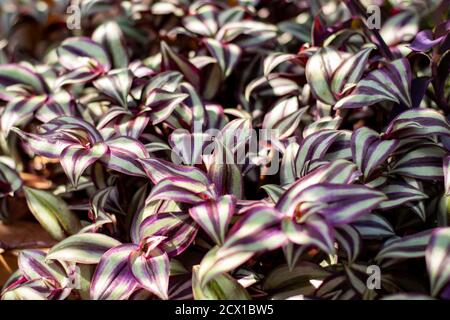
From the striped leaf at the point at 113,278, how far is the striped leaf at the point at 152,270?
0.6 inches

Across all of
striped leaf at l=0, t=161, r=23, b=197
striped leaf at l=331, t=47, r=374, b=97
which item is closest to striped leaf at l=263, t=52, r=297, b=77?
striped leaf at l=331, t=47, r=374, b=97

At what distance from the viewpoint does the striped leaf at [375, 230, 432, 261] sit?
34.6 inches

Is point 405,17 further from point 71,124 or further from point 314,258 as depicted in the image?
point 71,124

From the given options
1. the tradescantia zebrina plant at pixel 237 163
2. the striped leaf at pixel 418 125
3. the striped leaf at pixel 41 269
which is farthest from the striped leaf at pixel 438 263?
the striped leaf at pixel 41 269

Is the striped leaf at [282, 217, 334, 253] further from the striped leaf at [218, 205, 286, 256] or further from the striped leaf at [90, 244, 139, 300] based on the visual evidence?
the striped leaf at [90, 244, 139, 300]

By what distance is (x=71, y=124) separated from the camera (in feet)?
3.50

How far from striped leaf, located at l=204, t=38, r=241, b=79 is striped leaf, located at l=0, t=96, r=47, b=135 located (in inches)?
14.4

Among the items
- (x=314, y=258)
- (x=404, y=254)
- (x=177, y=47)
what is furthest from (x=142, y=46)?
(x=404, y=254)

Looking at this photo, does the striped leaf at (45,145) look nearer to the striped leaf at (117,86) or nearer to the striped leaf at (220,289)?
the striped leaf at (117,86)

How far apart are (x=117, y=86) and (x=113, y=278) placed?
1.38ft

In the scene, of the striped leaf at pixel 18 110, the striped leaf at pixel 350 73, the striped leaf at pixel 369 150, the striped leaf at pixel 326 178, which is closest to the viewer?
the striped leaf at pixel 326 178

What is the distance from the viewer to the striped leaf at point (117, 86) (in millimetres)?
1177

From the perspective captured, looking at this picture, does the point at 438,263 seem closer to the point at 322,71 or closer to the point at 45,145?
the point at 322,71

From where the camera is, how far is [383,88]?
1.07 meters
